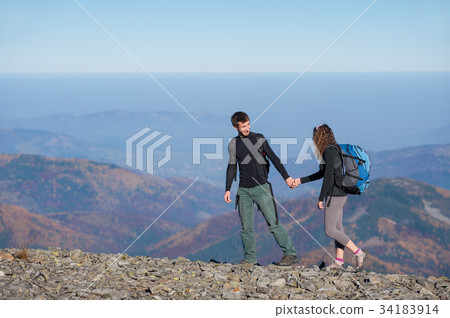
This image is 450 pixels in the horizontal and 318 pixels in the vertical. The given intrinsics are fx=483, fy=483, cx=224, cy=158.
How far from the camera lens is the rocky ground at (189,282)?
831 centimetres

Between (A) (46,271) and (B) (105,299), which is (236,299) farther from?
(A) (46,271)

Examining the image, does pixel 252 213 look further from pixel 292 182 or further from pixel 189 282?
pixel 189 282

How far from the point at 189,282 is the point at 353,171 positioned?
144 inches

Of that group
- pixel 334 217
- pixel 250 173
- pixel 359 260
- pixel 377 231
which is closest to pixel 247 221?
pixel 250 173

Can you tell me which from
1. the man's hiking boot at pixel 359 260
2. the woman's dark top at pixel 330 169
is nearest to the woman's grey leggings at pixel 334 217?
the woman's dark top at pixel 330 169

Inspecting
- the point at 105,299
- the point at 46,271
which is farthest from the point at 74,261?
the point at 105,299

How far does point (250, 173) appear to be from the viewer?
9.68 m

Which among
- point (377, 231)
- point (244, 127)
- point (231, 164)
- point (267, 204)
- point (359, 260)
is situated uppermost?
point (244, 127)

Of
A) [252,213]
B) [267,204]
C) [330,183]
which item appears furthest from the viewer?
[252,213]

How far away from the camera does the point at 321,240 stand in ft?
441

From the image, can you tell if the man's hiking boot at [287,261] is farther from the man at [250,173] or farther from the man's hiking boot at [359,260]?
the man's hiking boot at [359,260]

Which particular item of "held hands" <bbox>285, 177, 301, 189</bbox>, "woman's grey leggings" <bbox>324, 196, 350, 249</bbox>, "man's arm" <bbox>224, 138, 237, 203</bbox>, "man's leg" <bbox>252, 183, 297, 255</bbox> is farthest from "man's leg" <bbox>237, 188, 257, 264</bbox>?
"woman's grey leggings" <bbox>324, 196, 350, 249</bbox>

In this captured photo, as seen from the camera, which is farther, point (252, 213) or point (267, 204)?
point (252, 213)

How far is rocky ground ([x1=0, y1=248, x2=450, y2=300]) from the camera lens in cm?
831
